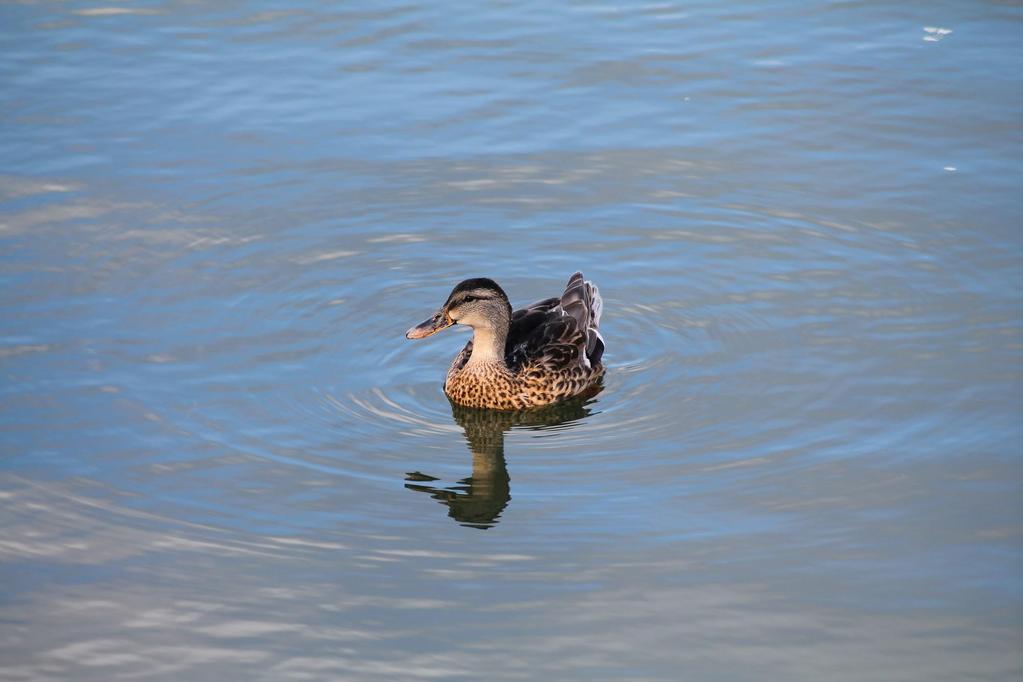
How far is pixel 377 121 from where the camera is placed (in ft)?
52.6

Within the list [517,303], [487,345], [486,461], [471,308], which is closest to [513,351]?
[487,345]

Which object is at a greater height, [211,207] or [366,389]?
[211,207]

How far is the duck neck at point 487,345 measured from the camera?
11977mm

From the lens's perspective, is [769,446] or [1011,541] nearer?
[1011,541]

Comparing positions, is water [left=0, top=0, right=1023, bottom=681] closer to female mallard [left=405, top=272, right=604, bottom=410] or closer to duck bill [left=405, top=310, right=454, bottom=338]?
female mallard [left=405, top=272, right=604, bottom=410]

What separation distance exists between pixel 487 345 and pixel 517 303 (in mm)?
1364

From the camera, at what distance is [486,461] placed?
36.2ft

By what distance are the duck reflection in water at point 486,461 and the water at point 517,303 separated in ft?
0.14

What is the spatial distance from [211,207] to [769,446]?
6.17 metres

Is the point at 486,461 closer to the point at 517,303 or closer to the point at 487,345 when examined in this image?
the point at 487,345

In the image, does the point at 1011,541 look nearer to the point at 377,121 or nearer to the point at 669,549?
the point at 669,549

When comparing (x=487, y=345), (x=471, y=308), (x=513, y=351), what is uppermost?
(x=471, y=308)

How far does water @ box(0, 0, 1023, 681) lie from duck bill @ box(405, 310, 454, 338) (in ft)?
1.75

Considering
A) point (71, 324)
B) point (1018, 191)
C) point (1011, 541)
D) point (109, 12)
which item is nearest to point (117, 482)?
point (71, 324)
